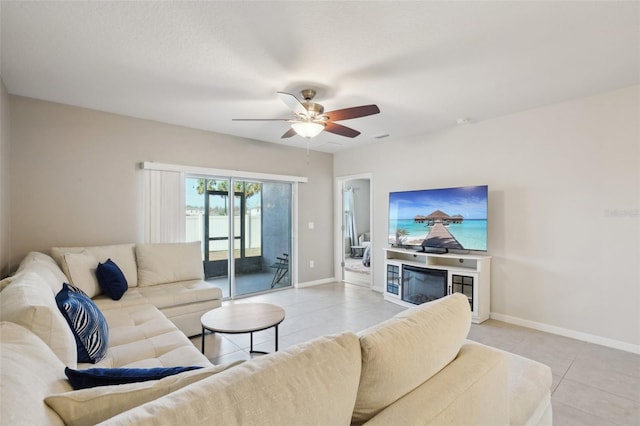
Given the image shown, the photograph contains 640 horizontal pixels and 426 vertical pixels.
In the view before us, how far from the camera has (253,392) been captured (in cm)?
67

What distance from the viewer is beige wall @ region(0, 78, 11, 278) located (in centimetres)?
276

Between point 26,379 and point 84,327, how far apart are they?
99cm

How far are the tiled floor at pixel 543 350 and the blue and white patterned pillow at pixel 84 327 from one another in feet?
3.96

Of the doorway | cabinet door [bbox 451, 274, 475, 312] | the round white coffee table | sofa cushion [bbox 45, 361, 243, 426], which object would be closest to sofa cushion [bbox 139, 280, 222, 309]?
the round white coffee table

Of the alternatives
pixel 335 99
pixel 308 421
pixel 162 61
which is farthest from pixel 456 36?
pixel 308 421

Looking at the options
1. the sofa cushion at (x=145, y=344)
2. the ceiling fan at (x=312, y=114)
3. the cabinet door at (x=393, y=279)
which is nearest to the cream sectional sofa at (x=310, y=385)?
the sofa cushion at (x=145, y=344)

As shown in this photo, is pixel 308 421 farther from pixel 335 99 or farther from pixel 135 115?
pixel 135 115

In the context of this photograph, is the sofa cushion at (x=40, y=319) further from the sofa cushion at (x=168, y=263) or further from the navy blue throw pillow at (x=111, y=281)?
the sofa cushion at (x=168, y=263)

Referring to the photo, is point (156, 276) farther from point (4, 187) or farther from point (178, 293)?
point (4, 187)

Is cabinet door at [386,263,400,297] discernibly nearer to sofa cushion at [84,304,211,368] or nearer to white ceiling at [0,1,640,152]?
white ceiling at [0,1,640,152]

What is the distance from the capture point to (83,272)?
288 centimetres

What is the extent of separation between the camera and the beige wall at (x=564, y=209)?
2896mm

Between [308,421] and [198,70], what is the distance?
273 centimetres

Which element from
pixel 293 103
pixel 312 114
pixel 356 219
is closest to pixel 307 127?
pixel 312 114
